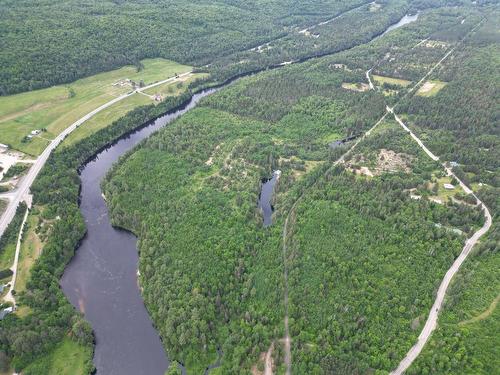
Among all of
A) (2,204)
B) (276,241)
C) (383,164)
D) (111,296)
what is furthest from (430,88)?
(2,204)

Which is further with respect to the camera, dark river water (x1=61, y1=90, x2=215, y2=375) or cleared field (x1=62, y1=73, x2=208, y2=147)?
cleared field (x1=62, y1=73, x2=208, y2=147)

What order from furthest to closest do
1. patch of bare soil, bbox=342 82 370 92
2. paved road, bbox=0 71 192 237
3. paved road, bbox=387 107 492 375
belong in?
patch of bare soil, bbox=342 82 370 92 < paved road, bbox=0 71 192 237 < paved road, bbox=387 107 492 375

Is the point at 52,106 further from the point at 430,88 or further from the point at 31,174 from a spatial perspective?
the point at 430,88

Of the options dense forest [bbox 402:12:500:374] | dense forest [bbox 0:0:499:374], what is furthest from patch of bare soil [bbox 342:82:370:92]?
dense forest [bbox 402:12:500:374]

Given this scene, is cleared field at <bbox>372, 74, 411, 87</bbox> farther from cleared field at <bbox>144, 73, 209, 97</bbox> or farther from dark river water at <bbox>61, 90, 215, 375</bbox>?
dark river water at <bbox>61, 90, 215, 375</bbox>

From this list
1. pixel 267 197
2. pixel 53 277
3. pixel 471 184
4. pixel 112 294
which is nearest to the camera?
pixel 112 294
